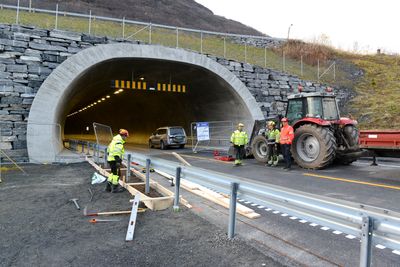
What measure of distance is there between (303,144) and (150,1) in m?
53.7

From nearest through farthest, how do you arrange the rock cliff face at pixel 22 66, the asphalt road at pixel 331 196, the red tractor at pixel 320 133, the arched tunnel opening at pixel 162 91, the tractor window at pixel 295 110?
the asphalt road at pixel 331 196
the red tractor at pixel 320 133
the tractor window at pixel 295 110
the rock cliff face at pixel 22 66
the arched tunnel opening at pixel 162 91

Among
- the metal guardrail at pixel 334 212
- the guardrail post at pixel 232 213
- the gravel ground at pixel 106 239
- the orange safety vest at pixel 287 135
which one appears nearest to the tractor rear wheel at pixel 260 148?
the orange safety vest at pixel 287 135

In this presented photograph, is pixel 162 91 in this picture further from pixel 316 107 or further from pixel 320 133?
pixel 320 133

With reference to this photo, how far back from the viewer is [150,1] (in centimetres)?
5859

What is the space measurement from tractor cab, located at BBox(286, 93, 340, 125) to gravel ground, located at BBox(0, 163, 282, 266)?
759 cm

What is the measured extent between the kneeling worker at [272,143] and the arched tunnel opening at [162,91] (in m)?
7.73

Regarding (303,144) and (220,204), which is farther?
(303,144)

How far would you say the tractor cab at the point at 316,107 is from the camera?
11906 millimetres

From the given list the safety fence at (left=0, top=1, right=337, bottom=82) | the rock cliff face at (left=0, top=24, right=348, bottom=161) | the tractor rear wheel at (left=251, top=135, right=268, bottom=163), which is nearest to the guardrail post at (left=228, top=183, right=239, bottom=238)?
the tractor rear wheel at (left=251, top=135, right=268, bottom=163)

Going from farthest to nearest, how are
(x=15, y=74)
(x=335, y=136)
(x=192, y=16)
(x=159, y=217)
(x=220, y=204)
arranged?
(x=192, y=16) → (x=15, y=74) → (x=335, y=136) → (x=220, y=204) → (x=159, y=217)

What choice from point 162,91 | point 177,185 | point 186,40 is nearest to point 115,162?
point 177,185

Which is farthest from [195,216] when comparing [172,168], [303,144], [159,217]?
[303,144]

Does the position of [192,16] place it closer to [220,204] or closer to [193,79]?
[193,79]

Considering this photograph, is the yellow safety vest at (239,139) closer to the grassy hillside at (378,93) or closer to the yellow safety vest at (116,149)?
the yellow safety vest at (116,149)
